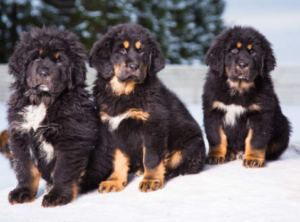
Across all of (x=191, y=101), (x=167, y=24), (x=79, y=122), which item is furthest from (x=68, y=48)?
(x=167, y=24)

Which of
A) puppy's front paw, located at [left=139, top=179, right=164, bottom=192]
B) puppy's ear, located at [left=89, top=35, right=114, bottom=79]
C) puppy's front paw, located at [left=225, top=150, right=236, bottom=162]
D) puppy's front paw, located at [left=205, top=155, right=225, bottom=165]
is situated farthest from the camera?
puppy's front paw, located at [left=225, top=150, right=236, bottom=162]

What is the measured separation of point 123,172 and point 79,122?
784mm

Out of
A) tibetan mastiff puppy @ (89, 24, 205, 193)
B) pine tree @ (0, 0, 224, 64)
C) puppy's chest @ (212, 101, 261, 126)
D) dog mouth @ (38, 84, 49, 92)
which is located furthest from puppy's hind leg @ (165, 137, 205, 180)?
pine tree @ (0, 0, 224, 64)

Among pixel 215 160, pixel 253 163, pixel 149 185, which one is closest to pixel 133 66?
pixel 149 185

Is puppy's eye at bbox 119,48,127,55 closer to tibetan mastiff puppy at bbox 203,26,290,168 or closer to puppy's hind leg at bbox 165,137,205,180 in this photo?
puppy's hind leg at bbox 165,137,205,180

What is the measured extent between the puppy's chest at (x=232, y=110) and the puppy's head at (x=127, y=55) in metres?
1.08

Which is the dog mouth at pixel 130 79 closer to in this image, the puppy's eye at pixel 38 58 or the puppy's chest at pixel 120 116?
the puppy's chest at pixel 120 116

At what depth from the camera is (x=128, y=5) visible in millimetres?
25047

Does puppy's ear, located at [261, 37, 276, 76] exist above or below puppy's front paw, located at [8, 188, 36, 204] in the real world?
above

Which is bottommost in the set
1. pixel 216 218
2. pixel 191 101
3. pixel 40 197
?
pixel 191 101

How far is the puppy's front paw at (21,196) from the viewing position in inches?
160

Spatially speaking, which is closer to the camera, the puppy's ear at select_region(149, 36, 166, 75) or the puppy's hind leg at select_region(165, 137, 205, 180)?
the puppy's ear at select_region(149, 36, 166, 75)

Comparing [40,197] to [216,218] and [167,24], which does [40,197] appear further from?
[167,24]

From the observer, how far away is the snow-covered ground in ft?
11.8
